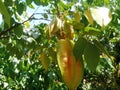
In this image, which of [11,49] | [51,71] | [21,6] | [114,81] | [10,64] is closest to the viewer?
[11,49]

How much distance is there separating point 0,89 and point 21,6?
5.02 ft

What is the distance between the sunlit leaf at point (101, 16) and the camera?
29.8 inches

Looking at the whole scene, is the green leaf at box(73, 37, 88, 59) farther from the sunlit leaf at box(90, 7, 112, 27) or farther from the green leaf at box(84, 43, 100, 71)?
the sunlit leaf at box(90, 7, 112, 27)

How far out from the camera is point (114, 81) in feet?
27.7

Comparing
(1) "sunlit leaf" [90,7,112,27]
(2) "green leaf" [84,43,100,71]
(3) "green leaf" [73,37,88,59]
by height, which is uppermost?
(1) "sunlit leaf" [90,7,112,27]

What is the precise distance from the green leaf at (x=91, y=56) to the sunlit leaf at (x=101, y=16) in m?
0.17

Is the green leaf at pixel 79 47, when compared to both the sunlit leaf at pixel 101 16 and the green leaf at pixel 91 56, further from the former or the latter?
the sunlit leaf at pixel 101 16

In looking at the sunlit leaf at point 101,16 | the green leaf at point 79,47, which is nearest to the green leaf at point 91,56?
the green leaf at point 79,47

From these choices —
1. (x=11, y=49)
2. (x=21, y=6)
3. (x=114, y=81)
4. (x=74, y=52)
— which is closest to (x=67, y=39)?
(x=74, y=52)

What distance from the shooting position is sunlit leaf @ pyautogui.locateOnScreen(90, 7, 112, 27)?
0.76m

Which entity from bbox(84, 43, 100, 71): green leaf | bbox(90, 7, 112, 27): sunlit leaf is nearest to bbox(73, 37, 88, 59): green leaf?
bbox(84, 43, 100, 71): green leaf

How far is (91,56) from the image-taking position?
952 mm

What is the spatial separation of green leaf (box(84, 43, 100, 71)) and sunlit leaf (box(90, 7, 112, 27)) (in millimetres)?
167

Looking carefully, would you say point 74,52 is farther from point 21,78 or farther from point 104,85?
point 104,85
